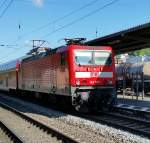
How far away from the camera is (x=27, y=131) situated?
1463 cm

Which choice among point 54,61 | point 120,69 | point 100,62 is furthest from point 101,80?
point 120,69

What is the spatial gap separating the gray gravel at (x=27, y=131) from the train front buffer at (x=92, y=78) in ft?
8.45

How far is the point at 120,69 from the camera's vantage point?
43.8 meters

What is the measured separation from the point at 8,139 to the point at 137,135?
3768 mm

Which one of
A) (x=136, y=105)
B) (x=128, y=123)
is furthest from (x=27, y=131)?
(x=136, y=105)

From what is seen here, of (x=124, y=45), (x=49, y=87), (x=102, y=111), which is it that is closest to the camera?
(x=102, y=111)

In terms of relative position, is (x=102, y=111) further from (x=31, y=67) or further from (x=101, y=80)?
(x=31, y=67)

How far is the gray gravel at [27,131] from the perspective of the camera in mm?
12651

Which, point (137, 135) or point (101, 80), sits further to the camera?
point (101, 80)

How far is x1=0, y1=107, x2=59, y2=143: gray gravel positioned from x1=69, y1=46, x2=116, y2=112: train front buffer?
2575 millimetres

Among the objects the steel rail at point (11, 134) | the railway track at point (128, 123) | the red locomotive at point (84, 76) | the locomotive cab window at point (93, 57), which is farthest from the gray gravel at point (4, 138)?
the locomotive cab window at point (93, 57)

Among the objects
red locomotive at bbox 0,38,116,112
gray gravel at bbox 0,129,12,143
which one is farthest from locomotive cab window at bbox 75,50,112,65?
gray gravel at bbox 0,129,12,143

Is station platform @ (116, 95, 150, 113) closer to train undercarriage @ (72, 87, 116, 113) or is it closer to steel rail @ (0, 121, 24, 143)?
train undercarriage @ (72, 87, 116, 113)

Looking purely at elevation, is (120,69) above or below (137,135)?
above
